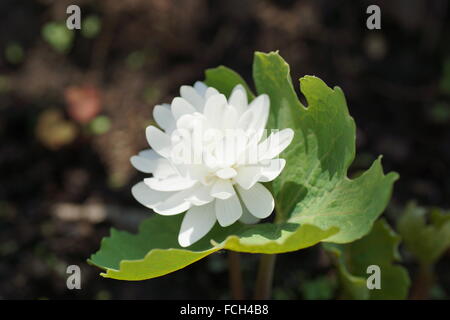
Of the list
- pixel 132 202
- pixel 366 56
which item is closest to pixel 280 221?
pixel 132 202

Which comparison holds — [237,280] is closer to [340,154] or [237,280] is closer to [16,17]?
[340,154]

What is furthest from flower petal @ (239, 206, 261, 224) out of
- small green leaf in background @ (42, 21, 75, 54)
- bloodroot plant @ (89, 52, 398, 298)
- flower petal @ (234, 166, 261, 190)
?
small green leaf in background @ (42, 21, 75, 54)

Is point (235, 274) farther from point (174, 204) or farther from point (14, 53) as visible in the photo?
point (14, 53)

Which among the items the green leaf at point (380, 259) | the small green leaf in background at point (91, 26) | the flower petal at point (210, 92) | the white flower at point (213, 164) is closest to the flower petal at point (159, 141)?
the white flower at point (213, 164)

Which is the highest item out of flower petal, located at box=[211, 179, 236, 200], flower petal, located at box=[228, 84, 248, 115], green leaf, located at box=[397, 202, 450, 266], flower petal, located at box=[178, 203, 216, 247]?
flower petal, located at box=[228, 84, 248, 115]

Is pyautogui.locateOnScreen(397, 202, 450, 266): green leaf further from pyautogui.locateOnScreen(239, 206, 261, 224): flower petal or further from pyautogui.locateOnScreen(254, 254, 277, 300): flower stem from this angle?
pyautogui.locateOnScreen(239, 206, 261, 224): flower petal

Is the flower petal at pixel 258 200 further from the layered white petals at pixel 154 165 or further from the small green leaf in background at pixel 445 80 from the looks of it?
the small green leaf in background at pixel 445 80
